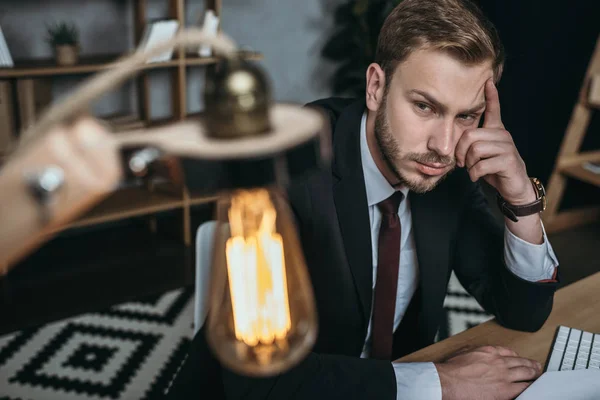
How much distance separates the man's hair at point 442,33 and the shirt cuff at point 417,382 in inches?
25.2

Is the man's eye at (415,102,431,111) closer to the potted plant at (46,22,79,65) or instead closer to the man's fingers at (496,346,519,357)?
the man's fingers at (496,346,519,357)

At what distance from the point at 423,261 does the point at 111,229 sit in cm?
254

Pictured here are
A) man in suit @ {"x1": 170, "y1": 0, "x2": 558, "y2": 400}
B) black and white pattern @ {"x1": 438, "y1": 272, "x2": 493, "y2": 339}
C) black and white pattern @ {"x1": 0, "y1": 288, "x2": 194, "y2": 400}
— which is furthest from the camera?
black and white pattern @ {"x1": 438, "y1": 272, "x2": 493, "y2": 339}

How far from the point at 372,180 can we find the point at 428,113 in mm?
220

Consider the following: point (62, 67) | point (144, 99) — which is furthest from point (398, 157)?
point (144, 99)

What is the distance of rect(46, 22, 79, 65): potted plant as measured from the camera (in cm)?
266

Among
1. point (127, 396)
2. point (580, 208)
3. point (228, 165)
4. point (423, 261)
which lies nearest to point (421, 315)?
point (423, 261)

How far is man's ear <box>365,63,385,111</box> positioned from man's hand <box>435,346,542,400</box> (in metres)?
0.61

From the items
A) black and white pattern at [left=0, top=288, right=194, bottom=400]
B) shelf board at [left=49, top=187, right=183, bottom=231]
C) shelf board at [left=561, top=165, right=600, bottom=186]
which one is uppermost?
shelf board at [left=561, top=165, right=600, bottom=186]

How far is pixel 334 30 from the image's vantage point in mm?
4047

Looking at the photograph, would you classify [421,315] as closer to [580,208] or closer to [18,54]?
[18,54]

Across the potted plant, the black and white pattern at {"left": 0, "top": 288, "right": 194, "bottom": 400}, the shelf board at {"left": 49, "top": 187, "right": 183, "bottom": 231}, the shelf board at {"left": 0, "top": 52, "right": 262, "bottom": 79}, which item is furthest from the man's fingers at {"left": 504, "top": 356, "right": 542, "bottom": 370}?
the potted plant

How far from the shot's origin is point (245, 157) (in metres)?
0.35

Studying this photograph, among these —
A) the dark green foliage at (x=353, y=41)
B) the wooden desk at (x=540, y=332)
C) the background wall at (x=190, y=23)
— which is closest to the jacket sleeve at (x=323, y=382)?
the wooden desk at (x=540, y=332)
